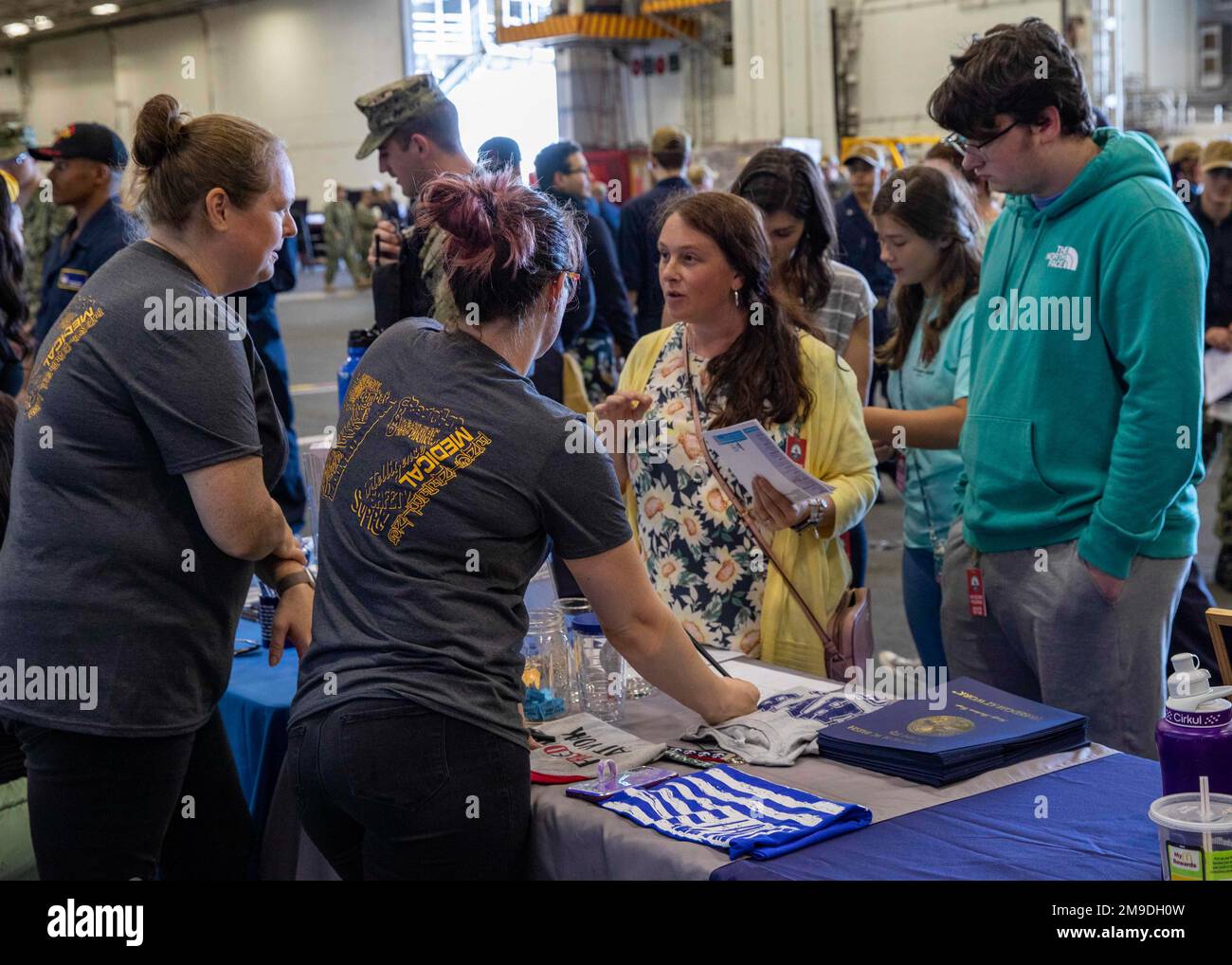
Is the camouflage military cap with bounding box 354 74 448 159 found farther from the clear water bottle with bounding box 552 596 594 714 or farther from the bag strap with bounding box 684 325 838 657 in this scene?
→ the clear water bottle with bounding box 552 596 594 714

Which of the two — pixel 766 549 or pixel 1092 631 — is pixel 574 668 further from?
pixel 1092 631

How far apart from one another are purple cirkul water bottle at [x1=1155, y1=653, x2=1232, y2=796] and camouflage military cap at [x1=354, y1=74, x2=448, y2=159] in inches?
98.9

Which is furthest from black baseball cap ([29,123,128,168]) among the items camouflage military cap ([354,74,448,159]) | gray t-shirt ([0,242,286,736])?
gray t-shirt ([0,242,286,736])

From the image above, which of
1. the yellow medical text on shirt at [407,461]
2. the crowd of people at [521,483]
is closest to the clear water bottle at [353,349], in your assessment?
the crowd of people at [521,483]

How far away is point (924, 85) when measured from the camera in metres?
17.8

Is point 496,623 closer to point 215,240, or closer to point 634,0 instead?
point 215,240

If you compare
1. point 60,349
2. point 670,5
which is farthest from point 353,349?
point 670,5

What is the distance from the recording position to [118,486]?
1777 millimetres

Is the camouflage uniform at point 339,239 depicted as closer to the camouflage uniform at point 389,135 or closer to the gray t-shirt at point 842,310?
the camouflage uniform at point 389,135

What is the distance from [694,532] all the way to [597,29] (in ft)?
61.7

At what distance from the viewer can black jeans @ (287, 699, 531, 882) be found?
5.31 feet
